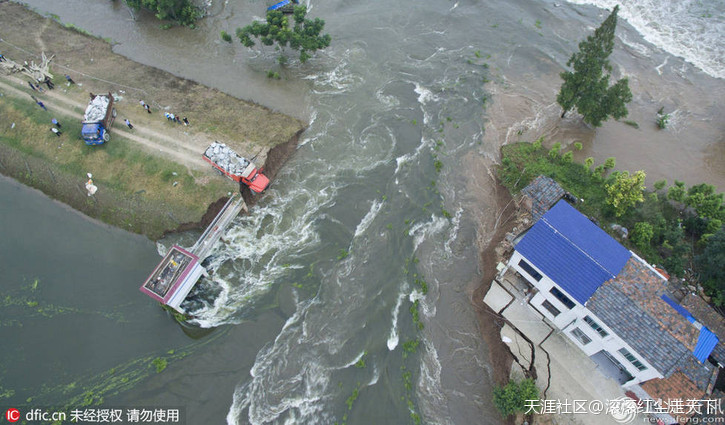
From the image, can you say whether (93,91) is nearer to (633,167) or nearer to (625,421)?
(625,421)

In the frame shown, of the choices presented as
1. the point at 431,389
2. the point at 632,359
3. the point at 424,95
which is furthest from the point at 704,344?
the point at 424,95

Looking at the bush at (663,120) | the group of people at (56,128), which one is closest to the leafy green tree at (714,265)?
the bush at (663,120)

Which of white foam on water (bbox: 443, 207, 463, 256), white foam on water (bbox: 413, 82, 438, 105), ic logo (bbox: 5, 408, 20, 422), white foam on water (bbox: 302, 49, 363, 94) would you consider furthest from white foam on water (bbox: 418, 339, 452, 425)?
white foam on water (bbox: 302, 49, 363, 94)

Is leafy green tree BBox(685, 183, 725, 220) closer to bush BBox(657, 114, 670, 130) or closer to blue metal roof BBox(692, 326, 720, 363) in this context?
bush BBox(657, 114, 670, 130)

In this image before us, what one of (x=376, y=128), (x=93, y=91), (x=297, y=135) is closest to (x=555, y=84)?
(x=376, y=128)

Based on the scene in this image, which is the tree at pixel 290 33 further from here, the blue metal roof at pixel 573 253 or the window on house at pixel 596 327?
the window on house at pixel 596 327

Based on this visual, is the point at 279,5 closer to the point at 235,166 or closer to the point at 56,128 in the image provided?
the point at 235,166

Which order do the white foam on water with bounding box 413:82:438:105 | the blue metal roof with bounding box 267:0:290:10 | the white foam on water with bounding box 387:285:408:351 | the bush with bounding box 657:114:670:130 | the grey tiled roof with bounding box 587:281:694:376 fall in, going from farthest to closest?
1. the blue metal roof with bounding box 267:0:290:10
2. the white foam on water with bounding box 413:82:438:105
3. the bush with bounding box 657:114:670:130
4. the white foam on water with bounding box 387:285:408:351
5. the grey tiled roof with bounding box 587:281:694:376
